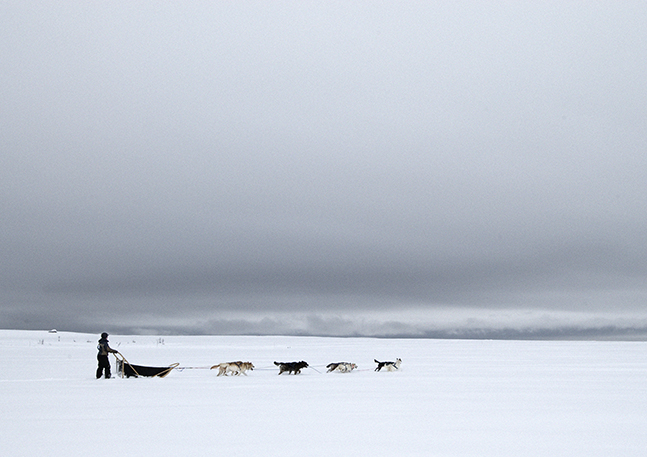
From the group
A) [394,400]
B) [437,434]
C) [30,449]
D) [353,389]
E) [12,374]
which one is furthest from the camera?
[12,374]

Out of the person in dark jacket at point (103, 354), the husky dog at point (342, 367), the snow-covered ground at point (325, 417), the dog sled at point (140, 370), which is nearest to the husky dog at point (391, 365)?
the husky dog at point (342, 367)

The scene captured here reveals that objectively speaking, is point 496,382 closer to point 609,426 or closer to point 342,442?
point 609,426

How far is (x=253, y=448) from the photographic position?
6.89 m

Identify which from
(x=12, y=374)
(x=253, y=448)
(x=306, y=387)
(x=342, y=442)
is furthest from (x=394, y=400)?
(x=12, y=374)

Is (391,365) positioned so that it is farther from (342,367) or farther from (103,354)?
(103,354)

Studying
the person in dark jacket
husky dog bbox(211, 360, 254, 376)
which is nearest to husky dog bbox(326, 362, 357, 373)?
husky dog bbox(211, 360, 254, 376)

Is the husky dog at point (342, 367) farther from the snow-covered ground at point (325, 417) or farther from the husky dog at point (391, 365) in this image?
the snow-covered ground at point (325, 417)

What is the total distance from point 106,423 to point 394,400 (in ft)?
18.8

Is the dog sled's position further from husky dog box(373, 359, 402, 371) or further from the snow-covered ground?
husky dog box(373, 359, 402, 371)

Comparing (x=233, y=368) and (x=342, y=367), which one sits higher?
(x=233, y=368)

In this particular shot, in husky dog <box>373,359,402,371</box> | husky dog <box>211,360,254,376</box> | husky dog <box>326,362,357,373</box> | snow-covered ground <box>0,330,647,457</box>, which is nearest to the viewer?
snow-covered ground <box>0,330,647,457</box>

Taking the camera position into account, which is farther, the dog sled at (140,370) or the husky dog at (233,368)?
the husky dog at (233,368)

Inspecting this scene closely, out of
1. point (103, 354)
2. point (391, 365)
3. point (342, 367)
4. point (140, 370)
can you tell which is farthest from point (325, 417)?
point (391, 365)

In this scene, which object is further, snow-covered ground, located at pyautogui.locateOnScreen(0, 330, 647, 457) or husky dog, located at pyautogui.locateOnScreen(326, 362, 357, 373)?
husky dog, located at pyautogui.locateOnScreen(326, 362, 357, 373)
